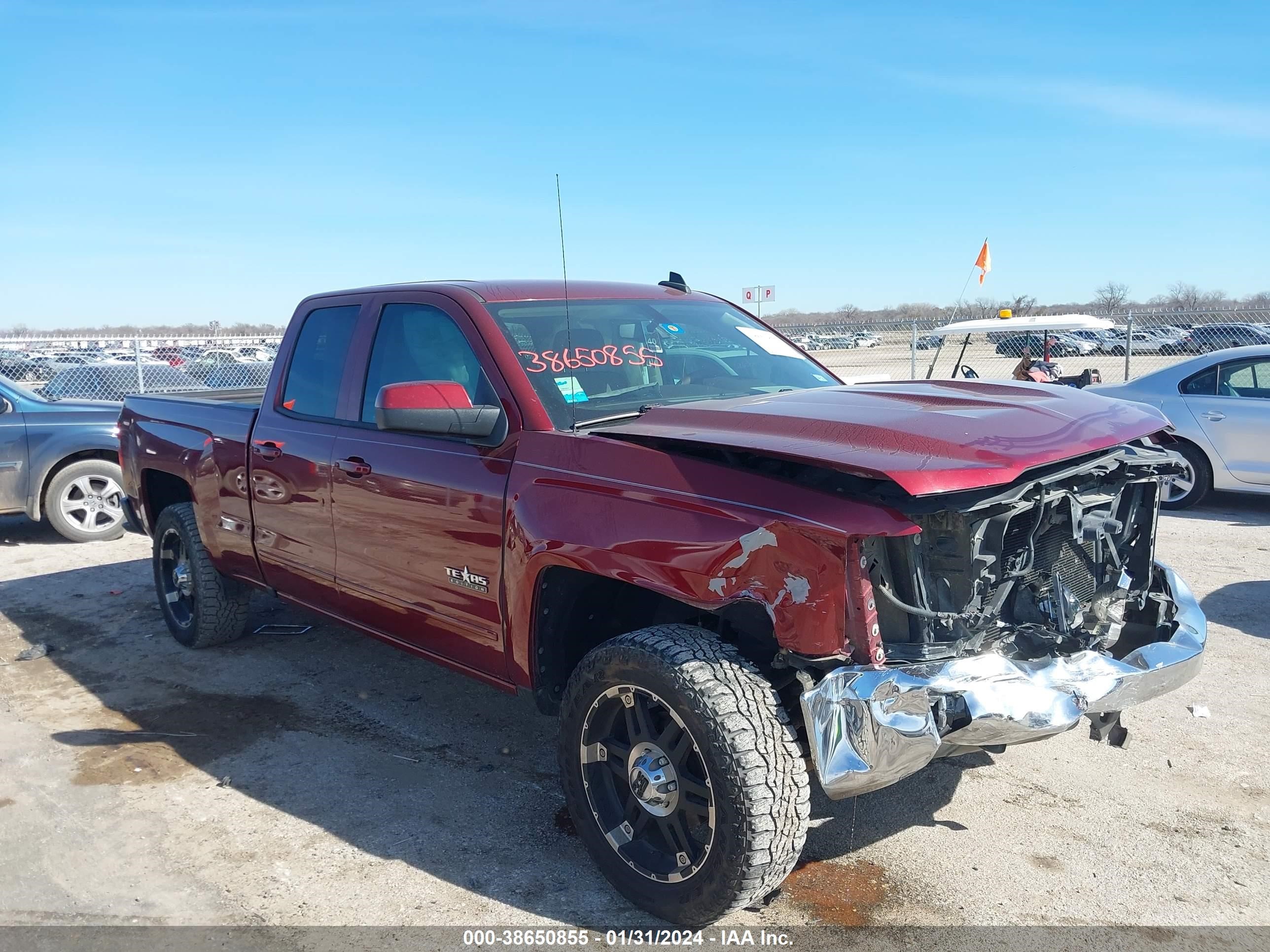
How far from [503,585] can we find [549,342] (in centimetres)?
97

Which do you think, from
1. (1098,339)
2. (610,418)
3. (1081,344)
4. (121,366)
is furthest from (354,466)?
(1081,344)

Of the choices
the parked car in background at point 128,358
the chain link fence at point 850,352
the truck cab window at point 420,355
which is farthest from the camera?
the parked car in background at point 128,358

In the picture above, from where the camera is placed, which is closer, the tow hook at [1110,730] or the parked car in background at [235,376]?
the tow hook at [1110,730]

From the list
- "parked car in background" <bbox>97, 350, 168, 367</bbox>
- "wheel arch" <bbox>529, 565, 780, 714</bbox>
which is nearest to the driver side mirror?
"wheel arch" <bbox>529, 565, 780, 714</bbox>

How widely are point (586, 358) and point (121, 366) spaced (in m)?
13.5

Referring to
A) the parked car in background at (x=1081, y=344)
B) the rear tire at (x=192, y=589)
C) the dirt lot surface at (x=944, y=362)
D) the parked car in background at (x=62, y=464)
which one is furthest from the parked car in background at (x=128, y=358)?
the parked car in background at (x=1081, y=344)

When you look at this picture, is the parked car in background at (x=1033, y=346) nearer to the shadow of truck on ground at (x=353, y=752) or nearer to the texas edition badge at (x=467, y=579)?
the shadow of truck on ground at (x=353, y=752)

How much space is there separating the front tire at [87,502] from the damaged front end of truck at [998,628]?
27.3ft

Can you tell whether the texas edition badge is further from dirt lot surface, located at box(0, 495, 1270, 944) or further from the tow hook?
the tow hook

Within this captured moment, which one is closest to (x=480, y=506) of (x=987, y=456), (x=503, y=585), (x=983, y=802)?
(x=503, y=585)

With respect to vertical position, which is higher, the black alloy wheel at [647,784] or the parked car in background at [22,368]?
the parked car in background at [22,368]

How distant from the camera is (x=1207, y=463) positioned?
8875mm

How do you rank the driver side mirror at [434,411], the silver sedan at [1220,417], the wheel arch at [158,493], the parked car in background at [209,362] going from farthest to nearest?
the parked car in background at [209,362], the silver sedan at [1220,417], the wheel arch at [158,493], the driver side mirror at [434,411]

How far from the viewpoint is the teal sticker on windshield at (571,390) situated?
3.68 meters
